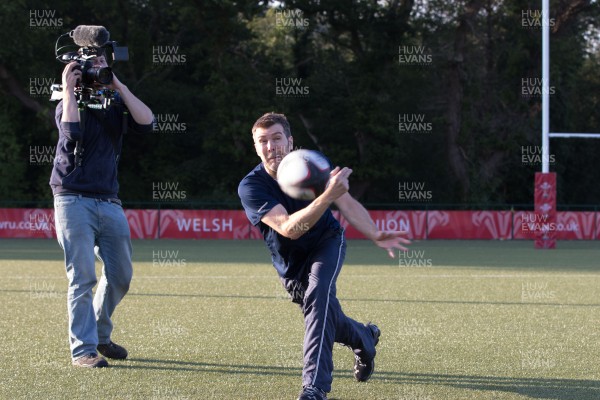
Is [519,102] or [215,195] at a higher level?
[519,102]

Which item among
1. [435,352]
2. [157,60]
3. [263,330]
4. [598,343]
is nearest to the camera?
[435,352]

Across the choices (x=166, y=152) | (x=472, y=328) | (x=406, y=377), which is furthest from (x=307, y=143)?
(x=406, y=377)

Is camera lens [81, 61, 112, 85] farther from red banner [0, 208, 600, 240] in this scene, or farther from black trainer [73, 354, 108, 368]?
red banner [0, 208, 600, 240]

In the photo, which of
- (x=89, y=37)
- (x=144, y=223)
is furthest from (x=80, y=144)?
(x=144, y=223)

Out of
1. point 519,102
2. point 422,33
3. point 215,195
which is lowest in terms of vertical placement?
point 215,195

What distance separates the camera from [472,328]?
9.60m

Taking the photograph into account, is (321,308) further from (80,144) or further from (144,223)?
(144,223)

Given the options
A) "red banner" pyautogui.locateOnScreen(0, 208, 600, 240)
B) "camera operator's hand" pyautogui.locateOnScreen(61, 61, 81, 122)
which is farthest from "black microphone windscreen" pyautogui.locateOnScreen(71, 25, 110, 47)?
"red banner" pyautogui.locateOnScreen(0, 208, 600, 240)

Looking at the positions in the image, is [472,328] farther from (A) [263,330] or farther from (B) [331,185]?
(B) [331,185]

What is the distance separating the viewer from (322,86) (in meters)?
40.8

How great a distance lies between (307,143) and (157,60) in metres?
7.17

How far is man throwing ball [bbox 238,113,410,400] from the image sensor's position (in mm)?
5910

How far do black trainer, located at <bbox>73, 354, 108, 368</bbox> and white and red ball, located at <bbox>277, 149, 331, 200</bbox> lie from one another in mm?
2295

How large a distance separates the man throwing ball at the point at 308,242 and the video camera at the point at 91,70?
1653 millimetres
